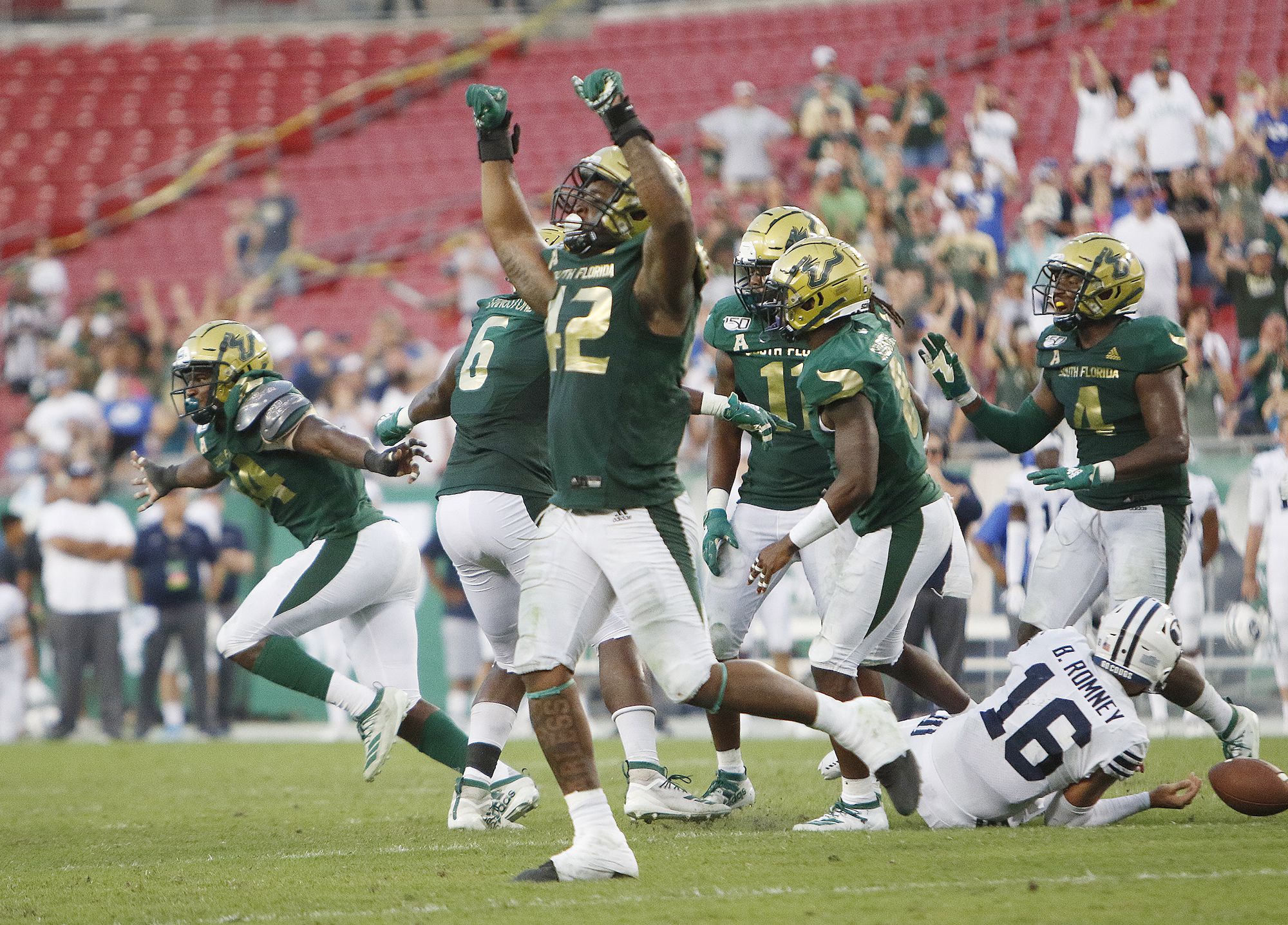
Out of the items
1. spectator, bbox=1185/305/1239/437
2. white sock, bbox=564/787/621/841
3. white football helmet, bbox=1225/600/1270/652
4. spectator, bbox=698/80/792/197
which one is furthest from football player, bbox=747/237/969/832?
spectator, bbox=698/80/792/197

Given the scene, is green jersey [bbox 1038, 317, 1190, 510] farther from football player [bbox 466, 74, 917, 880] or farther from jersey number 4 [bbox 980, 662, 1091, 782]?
football player [bbox 466, 74, 917, 880]

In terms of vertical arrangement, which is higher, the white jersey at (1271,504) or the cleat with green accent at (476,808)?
the white jersey at (1271,504)

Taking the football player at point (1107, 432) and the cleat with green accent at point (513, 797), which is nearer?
the cleat with green accent at point (513, 797)

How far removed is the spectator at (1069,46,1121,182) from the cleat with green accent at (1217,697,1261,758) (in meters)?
7.71

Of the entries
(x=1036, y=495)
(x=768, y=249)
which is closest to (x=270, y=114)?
(x=1036, y=495)

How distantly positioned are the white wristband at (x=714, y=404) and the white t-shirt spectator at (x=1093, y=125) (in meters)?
8.13

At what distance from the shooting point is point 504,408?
646 centimetres

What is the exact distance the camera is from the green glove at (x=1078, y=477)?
21.1ft

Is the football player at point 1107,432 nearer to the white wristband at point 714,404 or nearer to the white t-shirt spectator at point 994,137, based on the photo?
the white wristband at point 714,404

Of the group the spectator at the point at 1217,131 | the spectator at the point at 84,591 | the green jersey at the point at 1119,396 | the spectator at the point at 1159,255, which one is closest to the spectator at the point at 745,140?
the spectator at the point at 1217,131

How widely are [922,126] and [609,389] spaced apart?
10.8m

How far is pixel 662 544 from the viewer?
489 centimetres

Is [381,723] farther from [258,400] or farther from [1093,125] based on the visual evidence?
[1093,125]

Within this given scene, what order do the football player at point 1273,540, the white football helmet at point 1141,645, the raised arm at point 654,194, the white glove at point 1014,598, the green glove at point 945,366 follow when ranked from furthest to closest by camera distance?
the white glove at point 1014,598 < the football player at point 1273,540 < the green glove at point 945,366 < the white football helmet at point 1141,645 < the raised arm at point 654,194
